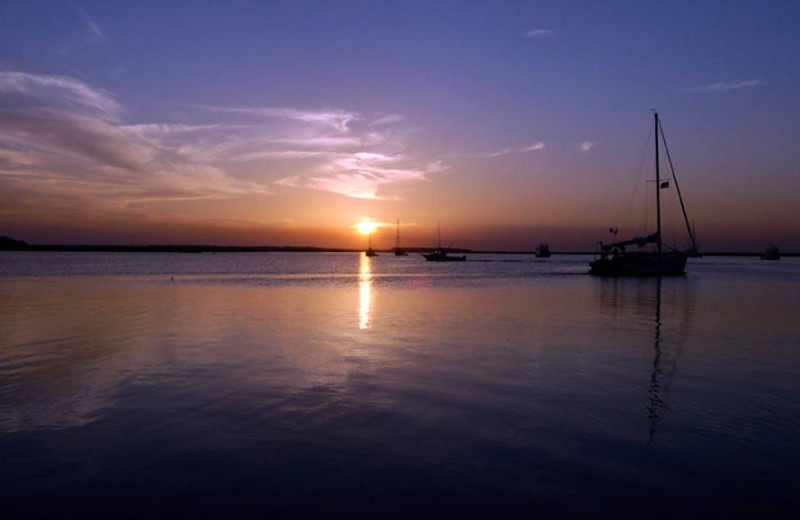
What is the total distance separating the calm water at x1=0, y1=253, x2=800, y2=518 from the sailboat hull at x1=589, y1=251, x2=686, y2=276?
52710 mm

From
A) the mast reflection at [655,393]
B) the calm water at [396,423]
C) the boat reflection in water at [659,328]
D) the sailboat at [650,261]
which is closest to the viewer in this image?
the calm water at [396,423]

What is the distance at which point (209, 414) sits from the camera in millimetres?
10539

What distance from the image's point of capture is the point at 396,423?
1011cm

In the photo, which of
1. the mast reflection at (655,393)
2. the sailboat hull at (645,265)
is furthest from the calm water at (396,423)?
the sailboat hull at (645,265)

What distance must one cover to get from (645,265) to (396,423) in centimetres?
6970

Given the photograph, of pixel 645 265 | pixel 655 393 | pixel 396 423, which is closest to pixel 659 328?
pixel 655 393

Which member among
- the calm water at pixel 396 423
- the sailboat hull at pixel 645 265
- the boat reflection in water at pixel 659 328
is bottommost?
the boat reflection in water at pixel 659 328

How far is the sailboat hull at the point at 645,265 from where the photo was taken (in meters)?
71.9

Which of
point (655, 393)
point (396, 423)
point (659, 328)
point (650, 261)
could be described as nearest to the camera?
point (396, 423)

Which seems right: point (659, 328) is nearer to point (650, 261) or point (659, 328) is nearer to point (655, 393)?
point (655, 393)

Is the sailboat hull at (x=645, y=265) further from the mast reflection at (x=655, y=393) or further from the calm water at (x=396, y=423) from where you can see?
the mast reflection at (x=655, y=393)

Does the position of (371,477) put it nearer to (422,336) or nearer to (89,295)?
(422,336)

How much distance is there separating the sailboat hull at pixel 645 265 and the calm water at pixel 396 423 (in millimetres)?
52710

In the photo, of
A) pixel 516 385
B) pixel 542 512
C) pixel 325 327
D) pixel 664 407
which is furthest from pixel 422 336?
pixel 542 512
